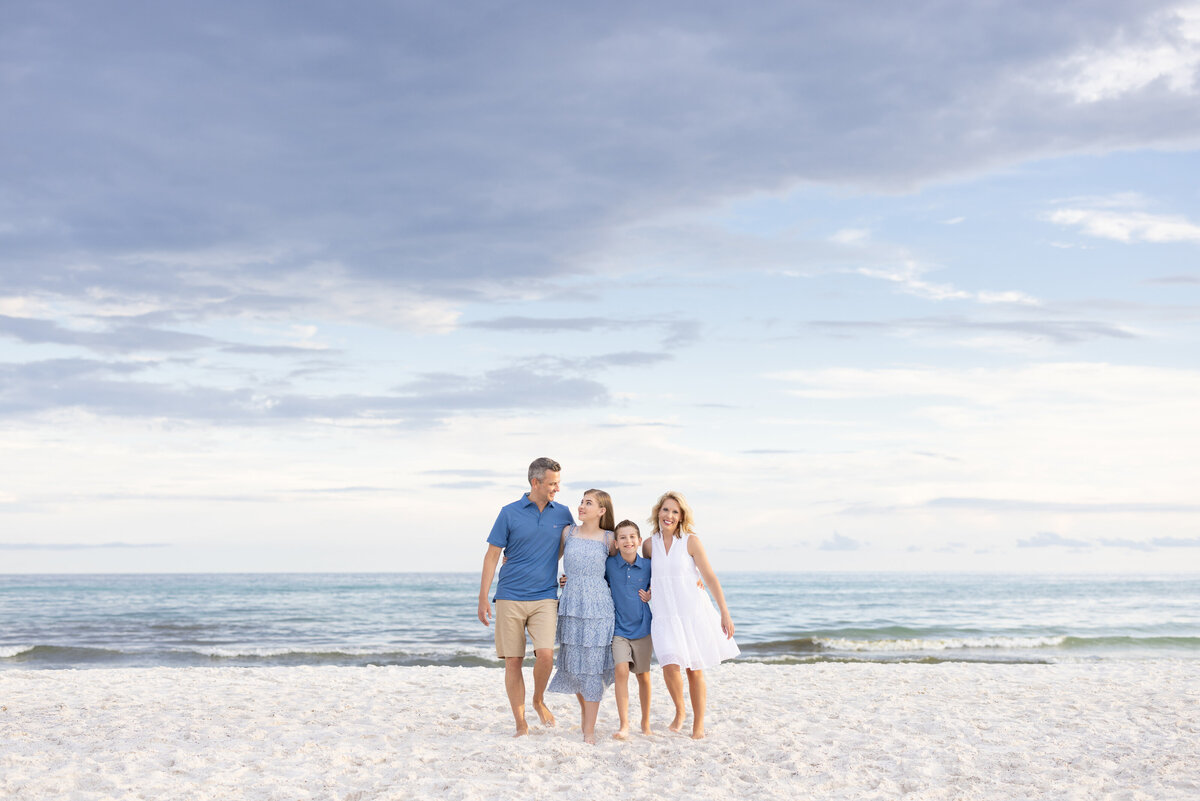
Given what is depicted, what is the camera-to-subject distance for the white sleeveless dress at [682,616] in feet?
21.5

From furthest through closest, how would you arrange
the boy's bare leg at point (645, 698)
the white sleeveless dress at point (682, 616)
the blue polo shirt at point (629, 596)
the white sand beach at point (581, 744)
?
the boy's bare leg at point (645, 698)
the blue polo shirt at point (629, 596)
the white sleeveless dress at point (682, 616)
the white sand beach at point (581, 744)

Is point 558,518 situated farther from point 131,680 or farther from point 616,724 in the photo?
point 131,680

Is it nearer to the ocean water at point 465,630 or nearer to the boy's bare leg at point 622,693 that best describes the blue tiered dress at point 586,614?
the boy's bare leg at point 622,693

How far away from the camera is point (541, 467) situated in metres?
6.60

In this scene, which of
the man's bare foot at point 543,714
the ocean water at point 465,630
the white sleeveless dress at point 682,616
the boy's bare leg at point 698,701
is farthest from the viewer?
the ocean water at point 465,630

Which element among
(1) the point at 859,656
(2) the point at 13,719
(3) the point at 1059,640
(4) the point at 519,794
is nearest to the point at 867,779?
(4) the point at 519,794

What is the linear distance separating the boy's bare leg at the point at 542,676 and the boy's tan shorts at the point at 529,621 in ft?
0.23

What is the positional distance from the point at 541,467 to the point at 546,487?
154mm

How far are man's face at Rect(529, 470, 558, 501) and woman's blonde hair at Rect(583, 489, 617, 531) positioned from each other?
26cm

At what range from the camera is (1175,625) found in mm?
22812

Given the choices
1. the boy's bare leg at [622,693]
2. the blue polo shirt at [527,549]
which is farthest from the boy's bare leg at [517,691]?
the boy's bare leg at [622,693]

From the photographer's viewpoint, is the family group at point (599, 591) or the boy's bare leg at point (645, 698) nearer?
the family group at point (599, 591)

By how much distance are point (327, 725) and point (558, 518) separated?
292cm

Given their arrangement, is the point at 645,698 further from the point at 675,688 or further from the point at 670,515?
the point at 670,515
